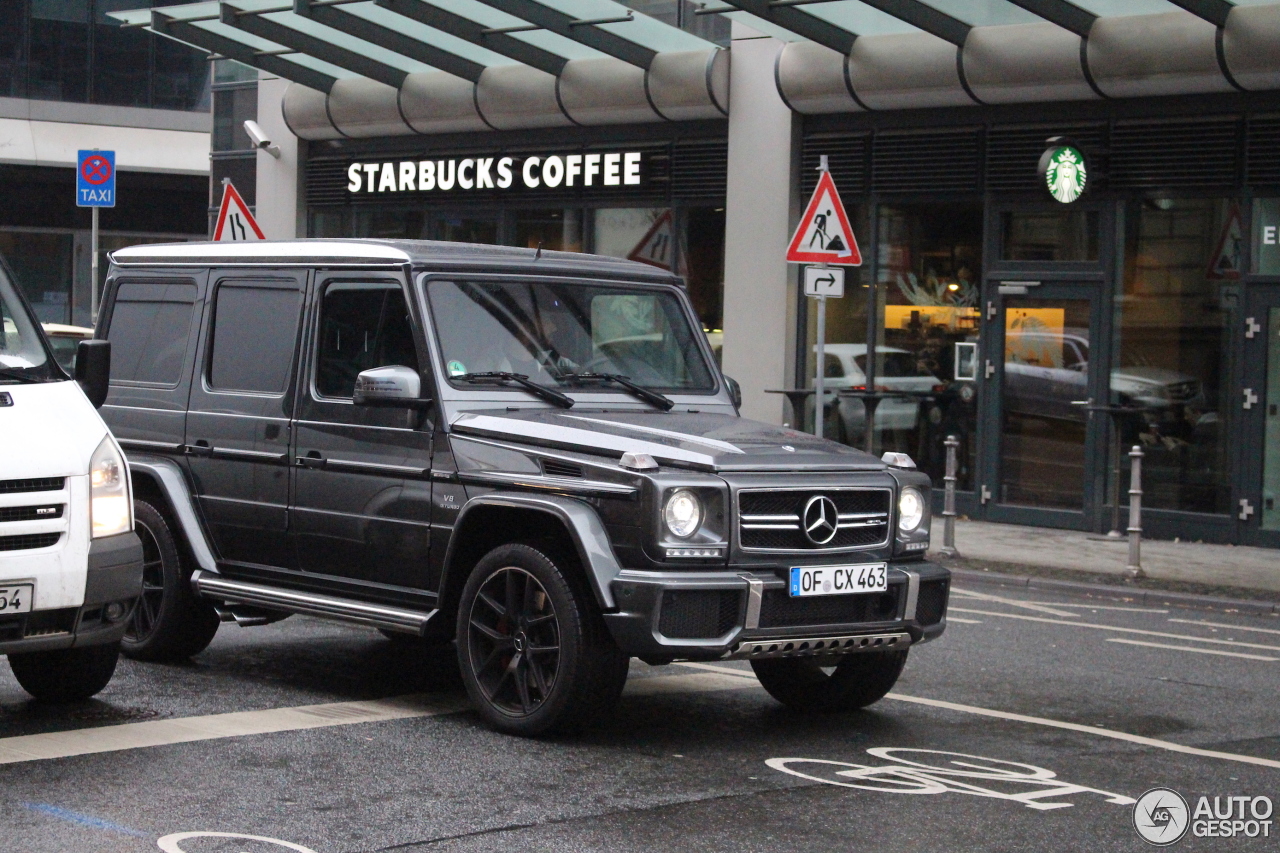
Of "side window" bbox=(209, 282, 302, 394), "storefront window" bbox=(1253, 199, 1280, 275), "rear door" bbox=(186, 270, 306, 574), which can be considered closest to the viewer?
"rear door" bbox=(186, 270, 306, 574)

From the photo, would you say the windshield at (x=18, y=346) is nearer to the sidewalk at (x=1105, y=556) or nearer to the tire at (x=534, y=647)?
the tire at (x=534, y=647)

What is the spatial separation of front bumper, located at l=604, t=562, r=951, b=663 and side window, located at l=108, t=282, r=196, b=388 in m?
3.23

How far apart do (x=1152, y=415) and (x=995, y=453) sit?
1612mm

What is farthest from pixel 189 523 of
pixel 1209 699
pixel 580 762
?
pixel 1209 699

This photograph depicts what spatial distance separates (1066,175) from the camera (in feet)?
54.3

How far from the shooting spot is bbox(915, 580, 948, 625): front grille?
7434 mm

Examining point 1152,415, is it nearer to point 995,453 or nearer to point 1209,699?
point 995,453

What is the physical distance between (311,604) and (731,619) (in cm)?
211

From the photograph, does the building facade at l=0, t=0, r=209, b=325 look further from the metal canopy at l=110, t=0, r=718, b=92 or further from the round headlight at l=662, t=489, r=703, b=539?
the round headlight at l=662, t=489, r=703, b=539

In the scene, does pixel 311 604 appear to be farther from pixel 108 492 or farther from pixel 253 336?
pixel 253 336

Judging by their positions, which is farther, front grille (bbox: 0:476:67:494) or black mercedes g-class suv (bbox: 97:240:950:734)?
black mercedes g-class suv (bbox: 97:240:950:734)

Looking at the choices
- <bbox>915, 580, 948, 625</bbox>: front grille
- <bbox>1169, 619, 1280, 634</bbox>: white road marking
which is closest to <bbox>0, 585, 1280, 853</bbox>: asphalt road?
<bbox>915, 580, 948, 625</bbox>: front grille

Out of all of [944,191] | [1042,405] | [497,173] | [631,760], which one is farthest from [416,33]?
[631,760]

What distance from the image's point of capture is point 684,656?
267 inches
